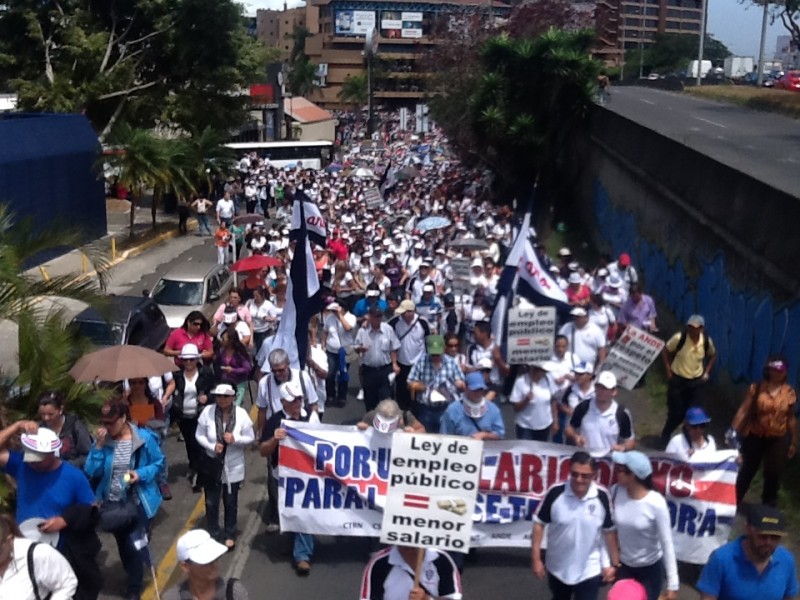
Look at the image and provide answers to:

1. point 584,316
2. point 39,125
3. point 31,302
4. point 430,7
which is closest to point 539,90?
point 39,125

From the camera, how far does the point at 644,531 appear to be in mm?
6352

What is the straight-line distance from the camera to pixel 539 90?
3259 cm

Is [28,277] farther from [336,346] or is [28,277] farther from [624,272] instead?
[624,272]

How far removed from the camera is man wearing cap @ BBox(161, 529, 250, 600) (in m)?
4.75

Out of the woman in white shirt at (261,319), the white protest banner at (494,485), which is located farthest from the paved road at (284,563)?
the woman in white shirt at (261,319)

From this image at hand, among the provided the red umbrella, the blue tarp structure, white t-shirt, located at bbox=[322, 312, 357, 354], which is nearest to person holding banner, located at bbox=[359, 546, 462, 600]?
white t-shirt, located at bbox=[322, 312, 357, 354]

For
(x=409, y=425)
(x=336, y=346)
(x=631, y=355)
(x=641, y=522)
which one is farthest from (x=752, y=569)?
(x=336, y=346)

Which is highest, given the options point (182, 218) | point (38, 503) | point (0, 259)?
point (0, 259)

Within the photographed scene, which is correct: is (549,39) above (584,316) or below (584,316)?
above

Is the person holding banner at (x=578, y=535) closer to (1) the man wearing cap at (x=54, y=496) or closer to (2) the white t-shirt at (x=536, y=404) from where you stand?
(1) the man wearing cap at (x=54, y=496)

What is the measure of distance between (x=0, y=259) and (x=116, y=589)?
11.0 ft

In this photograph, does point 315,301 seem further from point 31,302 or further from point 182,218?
point 182,218

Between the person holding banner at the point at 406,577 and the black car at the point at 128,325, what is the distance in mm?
8290

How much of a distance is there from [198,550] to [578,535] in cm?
250
